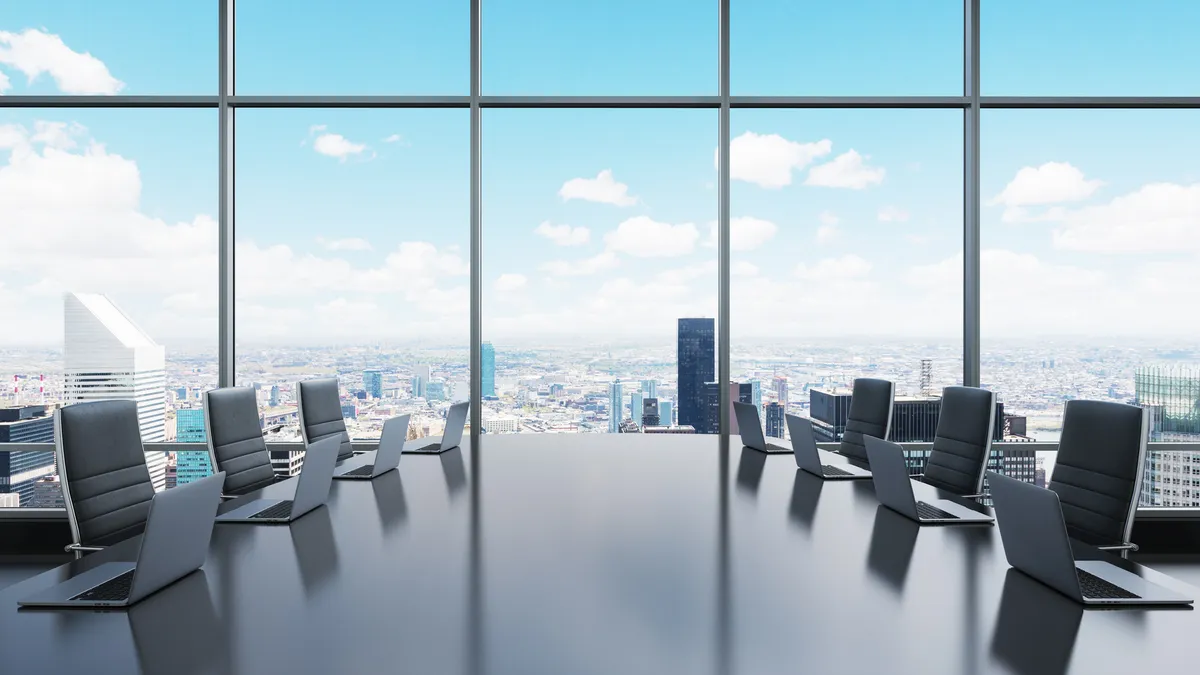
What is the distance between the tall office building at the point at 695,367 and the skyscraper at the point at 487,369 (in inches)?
55.8

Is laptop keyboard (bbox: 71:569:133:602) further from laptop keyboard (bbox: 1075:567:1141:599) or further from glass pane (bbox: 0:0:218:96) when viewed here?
glass pane (bbox: 0:0:218:96)

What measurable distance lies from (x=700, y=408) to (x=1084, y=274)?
10.1ft

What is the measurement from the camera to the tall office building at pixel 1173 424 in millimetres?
4676

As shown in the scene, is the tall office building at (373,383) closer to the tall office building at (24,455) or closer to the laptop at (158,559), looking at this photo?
the tall office building at (24,455)

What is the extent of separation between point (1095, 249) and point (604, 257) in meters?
3.72

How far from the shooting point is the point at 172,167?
16.0 ft

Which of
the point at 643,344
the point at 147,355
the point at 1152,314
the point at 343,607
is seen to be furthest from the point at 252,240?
the point at 1152,314

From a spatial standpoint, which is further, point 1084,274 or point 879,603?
point 1084,274

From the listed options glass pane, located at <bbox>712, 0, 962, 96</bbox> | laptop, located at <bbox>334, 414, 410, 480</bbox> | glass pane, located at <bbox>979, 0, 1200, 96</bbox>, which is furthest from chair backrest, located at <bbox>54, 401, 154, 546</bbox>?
glass pane, located at <bbox>979, 0, 1200, 96</bbox>

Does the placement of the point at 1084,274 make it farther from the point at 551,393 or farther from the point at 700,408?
the point at 551,393

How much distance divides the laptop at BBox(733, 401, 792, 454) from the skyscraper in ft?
6.56

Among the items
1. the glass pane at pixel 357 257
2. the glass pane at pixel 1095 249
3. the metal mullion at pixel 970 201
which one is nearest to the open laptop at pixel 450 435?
the glass pane at pixel 357 257

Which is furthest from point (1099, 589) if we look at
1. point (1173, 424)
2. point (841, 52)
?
point (1173, 424)

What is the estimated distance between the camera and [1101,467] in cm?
238
